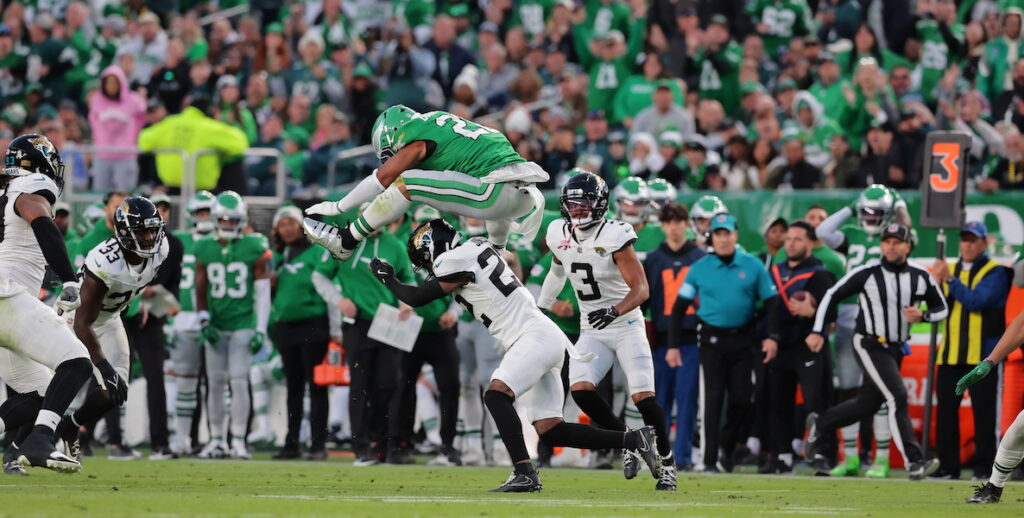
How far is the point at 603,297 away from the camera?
37.5 ft

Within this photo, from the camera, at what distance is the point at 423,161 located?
34.3 ft

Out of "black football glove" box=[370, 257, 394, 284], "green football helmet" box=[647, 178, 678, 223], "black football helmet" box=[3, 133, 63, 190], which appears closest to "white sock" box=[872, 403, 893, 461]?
"green football helmet" box=[647, 178, 678, 223]

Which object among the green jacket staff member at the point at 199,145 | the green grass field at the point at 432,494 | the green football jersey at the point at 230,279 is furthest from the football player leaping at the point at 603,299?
the green jacket staff member at the point at 199,145

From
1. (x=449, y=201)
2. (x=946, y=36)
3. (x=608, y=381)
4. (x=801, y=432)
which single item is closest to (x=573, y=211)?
(x=449, y=201)

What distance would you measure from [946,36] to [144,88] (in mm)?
9388

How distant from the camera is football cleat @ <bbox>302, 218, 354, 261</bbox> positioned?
10.4 m

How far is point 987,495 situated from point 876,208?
4.33 metres

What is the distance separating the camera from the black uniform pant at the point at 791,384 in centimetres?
1338

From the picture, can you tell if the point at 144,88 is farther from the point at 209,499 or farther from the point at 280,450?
the point at 209,499

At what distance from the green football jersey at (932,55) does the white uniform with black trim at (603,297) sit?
763cm

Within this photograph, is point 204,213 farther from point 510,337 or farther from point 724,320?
point 510,337

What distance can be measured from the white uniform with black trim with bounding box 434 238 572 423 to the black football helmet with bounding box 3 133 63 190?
91.5 inches

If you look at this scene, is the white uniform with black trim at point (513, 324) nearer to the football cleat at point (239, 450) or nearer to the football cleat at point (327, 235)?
the football cleat at point (327, 235)

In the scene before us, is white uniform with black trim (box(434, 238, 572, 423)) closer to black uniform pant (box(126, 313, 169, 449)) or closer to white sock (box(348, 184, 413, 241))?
white sock (box(348, 184, 413, 241))
